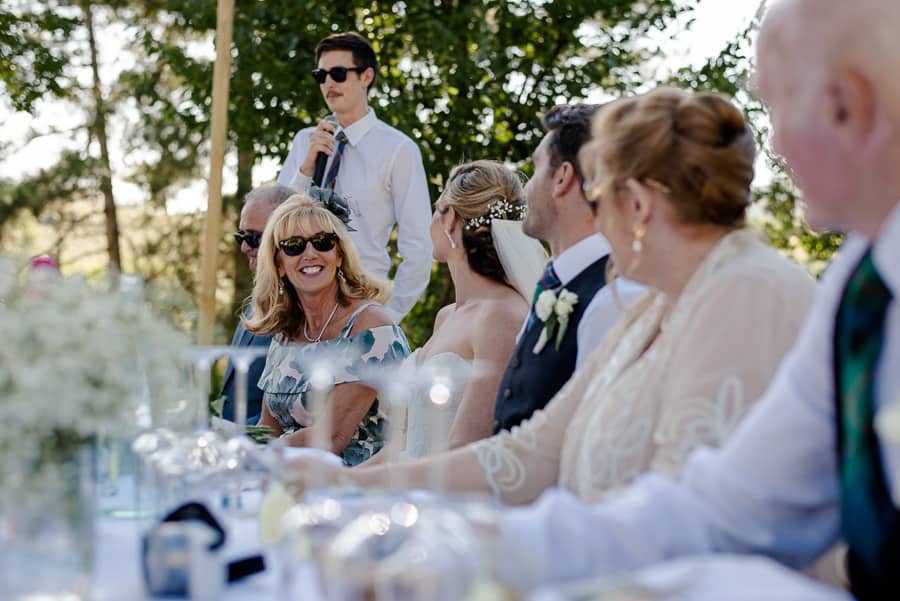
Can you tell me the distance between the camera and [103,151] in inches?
571

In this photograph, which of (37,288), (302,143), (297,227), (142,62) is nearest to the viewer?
(37,288)

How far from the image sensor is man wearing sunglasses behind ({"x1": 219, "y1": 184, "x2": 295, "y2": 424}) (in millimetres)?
5227

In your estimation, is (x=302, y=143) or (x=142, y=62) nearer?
(x=302, y=143)

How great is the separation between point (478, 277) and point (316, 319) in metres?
0.97

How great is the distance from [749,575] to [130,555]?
1.11 m

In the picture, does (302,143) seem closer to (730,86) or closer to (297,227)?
(297,227)

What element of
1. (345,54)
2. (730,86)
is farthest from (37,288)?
(730,86)

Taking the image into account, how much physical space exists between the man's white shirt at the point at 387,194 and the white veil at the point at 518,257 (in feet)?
5.87

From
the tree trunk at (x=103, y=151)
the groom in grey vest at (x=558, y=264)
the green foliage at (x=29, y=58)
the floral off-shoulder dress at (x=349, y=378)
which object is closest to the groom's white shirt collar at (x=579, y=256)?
the groom in grey vest at (x=558, y=264)

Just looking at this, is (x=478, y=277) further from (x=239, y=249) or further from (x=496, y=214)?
(x=239, y=249)

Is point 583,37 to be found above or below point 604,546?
above

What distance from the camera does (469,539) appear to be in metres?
1.43

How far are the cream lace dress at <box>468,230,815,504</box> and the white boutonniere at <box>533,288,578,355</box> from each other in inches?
27.1

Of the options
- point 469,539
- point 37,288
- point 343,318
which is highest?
point 37,288
